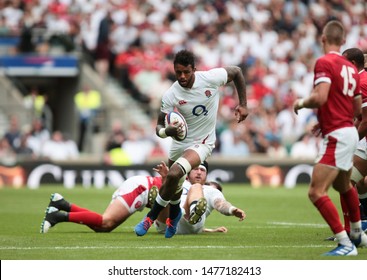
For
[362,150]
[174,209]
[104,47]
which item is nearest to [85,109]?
[104,47]

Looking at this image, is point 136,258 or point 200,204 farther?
point 200,204

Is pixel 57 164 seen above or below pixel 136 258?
below

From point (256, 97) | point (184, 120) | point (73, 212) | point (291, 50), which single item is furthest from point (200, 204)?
point (291, 50)

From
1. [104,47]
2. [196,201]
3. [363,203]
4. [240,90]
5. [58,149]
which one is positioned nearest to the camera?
[196,201]

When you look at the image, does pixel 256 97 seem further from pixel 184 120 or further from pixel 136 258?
pixel 136 258

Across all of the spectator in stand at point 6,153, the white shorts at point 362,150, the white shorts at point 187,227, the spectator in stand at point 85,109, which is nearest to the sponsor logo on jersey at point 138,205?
→ the white shorts at point 187,227

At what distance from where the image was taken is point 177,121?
12.1 meters

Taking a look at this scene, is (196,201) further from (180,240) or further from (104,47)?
(104,47)

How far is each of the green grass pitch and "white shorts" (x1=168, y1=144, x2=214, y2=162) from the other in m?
1.08

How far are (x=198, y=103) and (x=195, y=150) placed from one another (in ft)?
2.14

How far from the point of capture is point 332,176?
10.2m

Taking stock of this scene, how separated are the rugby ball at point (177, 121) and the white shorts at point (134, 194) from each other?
959 mm

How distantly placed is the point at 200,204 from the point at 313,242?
150 cm

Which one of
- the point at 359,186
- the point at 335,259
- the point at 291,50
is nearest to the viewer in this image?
the point at 335,259
